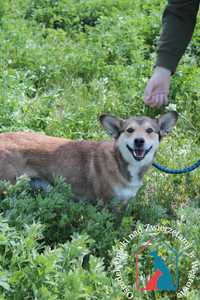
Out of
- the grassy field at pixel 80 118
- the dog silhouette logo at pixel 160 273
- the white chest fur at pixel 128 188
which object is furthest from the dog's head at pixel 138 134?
the dog silhouette logo at pixel 160 273

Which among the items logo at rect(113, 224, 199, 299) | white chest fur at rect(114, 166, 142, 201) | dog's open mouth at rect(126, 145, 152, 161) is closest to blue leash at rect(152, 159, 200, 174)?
white chest fur at rect(114, 166, 142, 201)

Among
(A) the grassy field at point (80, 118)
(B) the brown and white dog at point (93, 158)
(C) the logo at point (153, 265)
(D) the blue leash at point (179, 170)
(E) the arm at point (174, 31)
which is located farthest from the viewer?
(D) the blue leash at point (179, 170)

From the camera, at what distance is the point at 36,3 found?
10.2 m

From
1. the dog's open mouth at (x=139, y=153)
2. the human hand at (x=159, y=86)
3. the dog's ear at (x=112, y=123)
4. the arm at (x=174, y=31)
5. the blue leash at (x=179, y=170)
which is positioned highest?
the arm at (x=174, y=31)

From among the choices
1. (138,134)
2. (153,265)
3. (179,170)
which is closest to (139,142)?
(138,134)

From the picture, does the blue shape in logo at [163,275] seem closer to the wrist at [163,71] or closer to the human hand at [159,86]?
the human hand at [159,86]

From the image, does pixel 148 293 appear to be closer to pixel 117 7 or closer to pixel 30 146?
pixel 30 146

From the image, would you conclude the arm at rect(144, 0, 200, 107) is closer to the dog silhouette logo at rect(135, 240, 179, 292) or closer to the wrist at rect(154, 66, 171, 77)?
the wrist at rect(154, 66, 171, 77)

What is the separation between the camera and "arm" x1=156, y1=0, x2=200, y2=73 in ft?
16.3

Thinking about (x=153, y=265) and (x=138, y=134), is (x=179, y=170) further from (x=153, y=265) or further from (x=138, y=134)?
(x=153, y=265)

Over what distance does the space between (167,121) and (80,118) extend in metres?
1.62

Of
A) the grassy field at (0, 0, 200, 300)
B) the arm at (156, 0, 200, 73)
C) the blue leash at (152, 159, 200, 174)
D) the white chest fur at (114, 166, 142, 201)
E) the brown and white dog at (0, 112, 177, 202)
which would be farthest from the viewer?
the blue leash at (152, 159, 200, 174)

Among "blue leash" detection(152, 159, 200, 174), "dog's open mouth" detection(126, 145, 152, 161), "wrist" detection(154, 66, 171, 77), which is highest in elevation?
"wrist" detection(154, 66, 171, 77)

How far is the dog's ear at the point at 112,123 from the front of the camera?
5.27 m
